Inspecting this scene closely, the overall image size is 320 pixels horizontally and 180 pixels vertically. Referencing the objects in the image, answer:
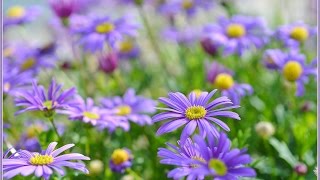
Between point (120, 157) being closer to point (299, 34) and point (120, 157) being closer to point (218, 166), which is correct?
point (218, 166)

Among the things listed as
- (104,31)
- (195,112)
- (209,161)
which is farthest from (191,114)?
(104,31)

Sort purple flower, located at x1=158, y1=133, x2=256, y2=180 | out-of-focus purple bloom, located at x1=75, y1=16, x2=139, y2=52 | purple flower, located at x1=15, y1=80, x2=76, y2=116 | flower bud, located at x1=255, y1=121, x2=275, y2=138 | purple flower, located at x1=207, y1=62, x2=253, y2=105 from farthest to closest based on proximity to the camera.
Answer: out-of-focus purple bloom, located at x1=75, y1=16, x2=139, y2=52 < purple flower, located at x1=207, y1=62, x2=253, y2=105 < flower bud, located at x1=255, y1=121, x2=275, y2=138 < purple flower, located at x1=15, y1=80, x2=76, y2=116 < purple flower, located at x1=158, y1=133, x2=256, y2=180

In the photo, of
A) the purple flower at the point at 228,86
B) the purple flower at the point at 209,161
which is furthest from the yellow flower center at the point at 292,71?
the purple flower at the point at 209,161

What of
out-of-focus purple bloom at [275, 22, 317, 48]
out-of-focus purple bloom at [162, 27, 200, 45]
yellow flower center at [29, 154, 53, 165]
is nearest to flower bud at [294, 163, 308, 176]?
out-of-focus purple bloom at [275, 22, 317, 48]

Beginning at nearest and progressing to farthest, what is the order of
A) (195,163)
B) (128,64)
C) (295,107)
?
(195,163), (295,107), (128,64)

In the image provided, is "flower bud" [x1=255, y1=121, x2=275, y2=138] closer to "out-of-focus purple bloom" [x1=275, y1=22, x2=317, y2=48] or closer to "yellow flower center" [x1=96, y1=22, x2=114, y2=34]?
"out-of-focus purple bloom" [x1=275, y1=22, x2=317, y2=48]

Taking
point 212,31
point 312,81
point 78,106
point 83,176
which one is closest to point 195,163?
point 78,106

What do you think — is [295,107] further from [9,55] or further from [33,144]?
[9,55]
